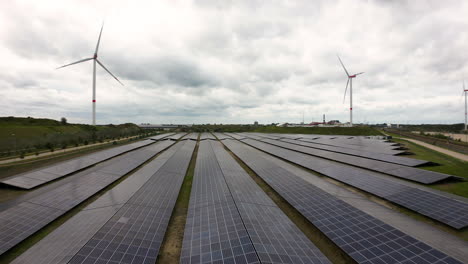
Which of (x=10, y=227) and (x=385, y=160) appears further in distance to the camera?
(x=385, y=160)

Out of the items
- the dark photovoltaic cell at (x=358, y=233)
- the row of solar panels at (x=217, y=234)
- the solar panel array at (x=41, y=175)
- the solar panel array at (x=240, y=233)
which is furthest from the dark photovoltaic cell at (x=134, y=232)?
the solar panel array at (x=41, y=175)

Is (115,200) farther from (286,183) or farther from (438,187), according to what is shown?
(438,187)

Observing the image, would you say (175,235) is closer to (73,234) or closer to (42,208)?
(73,234)

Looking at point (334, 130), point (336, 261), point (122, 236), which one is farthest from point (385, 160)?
point (334, 130)

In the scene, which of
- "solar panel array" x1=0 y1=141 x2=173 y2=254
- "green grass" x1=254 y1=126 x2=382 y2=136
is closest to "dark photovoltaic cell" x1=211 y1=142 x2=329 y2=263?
"solar panel array" x1=0 y1=141 x2=173 y2=254

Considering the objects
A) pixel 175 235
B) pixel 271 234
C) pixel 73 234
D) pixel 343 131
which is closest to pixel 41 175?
pixel 73 234

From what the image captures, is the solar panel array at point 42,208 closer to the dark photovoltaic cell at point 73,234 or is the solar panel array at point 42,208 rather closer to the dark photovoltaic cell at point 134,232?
the dark photovoltaic cell at point 73,234
